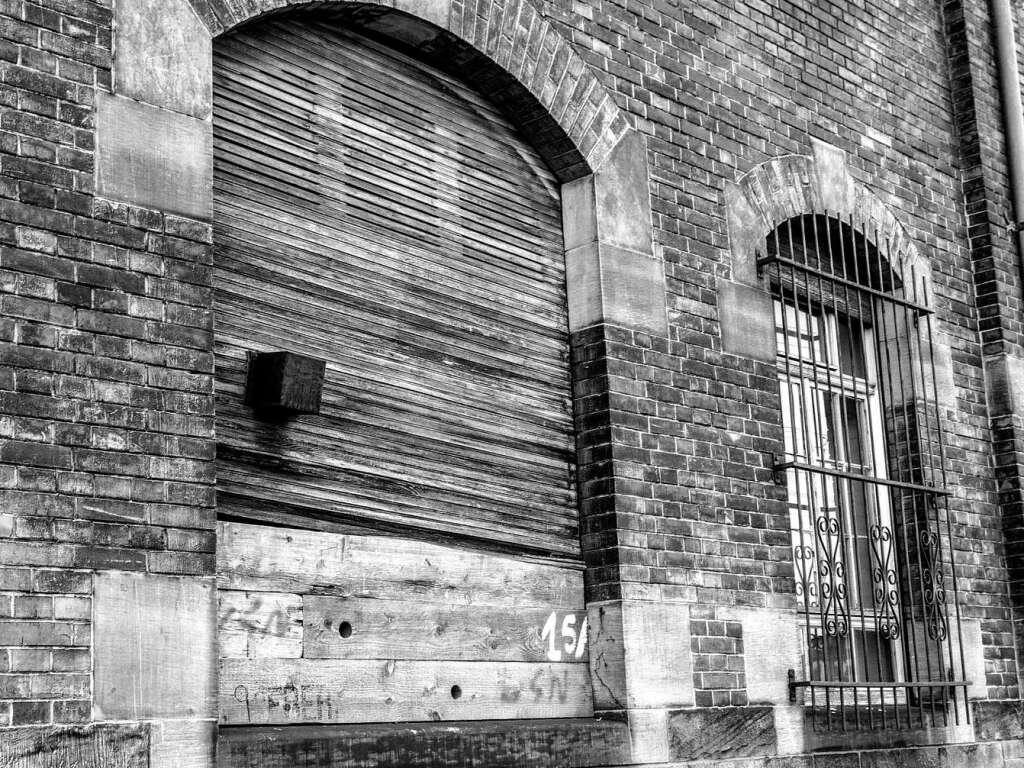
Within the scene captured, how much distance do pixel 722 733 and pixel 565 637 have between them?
0.93m

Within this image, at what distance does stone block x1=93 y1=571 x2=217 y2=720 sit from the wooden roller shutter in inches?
25.3

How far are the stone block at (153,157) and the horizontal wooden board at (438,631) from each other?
1643 mm

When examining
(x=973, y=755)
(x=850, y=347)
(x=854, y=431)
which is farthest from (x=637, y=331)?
(x=973, y=755)

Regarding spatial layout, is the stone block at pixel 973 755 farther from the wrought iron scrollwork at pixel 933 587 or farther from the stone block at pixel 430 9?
the stone block at pixel 430 9

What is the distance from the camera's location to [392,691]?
18.9 feet

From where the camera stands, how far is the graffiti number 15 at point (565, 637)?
6414 millimetres

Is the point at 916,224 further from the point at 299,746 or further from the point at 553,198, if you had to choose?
the point at 299,746

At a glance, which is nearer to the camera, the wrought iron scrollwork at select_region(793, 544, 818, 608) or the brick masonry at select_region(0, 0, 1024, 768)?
the brick masonry at select_region(0, 0, 1024, 768)

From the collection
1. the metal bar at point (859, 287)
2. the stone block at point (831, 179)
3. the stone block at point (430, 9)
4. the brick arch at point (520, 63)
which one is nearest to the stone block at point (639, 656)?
the metal bar at point (859, 287)

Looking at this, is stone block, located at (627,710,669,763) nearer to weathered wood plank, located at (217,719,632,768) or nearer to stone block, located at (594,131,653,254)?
weathered wood plank, located at (217,719,632,768)

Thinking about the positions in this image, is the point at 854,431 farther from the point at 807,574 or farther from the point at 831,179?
the point at 831,179

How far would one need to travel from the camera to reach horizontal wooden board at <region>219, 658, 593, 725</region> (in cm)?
527

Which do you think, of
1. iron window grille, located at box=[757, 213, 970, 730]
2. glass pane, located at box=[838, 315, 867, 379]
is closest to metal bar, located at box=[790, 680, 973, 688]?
iron window grille, located at box=[757, 213, 970, 730]

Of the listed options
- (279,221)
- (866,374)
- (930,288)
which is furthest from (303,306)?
(930,288)
